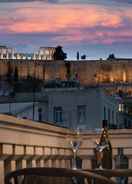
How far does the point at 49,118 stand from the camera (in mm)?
43969

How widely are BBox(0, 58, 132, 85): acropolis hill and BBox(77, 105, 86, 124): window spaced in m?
59.9

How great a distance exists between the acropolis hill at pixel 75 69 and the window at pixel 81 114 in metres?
59.9

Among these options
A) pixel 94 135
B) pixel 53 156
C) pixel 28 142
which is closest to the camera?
pixel 28 142

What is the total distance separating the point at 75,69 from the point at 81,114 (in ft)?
225

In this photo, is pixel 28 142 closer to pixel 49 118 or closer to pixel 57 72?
pixel 49 118

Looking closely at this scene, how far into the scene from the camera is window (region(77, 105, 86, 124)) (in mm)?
43144

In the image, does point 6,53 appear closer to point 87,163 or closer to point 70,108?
point 70,108

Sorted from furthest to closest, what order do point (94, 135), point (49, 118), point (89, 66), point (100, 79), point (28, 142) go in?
point (89, 66)
point (100, 79)
point (49, 118)
point (94, 135)
point (28, 142)

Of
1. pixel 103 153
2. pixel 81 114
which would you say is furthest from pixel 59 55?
pixel 103 153

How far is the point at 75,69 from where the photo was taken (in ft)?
372

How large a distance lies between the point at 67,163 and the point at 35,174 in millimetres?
6533

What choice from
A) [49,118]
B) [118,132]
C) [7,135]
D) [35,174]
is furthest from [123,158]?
[49,118]

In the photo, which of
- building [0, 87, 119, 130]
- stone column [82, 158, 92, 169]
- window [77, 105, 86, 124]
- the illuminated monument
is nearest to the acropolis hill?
building [0, 87, 119, 130]

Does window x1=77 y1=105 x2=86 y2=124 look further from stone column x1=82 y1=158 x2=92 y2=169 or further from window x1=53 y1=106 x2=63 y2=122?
stone column x1=82 y1=158 x2=92 y2=169
